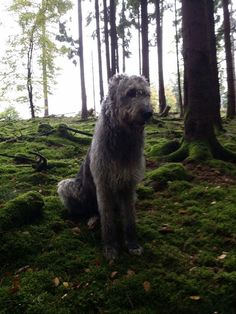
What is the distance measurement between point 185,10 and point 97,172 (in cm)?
543

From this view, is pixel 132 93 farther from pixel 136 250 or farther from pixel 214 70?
pixel 214 70

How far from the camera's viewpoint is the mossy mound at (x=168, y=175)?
7738 mm

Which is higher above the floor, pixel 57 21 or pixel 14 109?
pixel 57 21

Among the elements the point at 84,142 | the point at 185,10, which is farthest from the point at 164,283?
the point at 84,142

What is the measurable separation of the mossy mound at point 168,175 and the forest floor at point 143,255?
0.02 m

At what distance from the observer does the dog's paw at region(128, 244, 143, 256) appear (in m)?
5.18

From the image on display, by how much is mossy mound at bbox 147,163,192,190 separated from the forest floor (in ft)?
0.07

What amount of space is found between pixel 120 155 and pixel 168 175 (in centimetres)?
292

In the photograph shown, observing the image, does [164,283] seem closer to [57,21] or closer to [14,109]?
[57,21]

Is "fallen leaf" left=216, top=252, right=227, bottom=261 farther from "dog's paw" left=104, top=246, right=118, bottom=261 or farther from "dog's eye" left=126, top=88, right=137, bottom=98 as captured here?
"dog's eye" left=126, top=88, right=137, bottom=98

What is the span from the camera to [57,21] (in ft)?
91.4

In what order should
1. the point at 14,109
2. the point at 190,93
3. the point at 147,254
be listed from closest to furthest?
the point at 147,254
the point at 190,93
the point at 14,109

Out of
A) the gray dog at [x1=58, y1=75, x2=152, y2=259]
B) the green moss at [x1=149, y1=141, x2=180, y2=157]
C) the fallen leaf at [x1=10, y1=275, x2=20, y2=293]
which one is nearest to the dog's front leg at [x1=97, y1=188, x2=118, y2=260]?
the gray dog at [x1=58, y1=75, x2=152, y2=259]

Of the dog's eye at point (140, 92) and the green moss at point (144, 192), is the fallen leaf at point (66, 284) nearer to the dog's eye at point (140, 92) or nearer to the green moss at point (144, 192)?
the dog's eye at point (140, 92)
